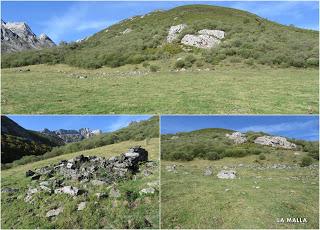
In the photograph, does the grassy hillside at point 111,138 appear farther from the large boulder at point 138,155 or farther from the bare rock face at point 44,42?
the bare rock face at point 44,42

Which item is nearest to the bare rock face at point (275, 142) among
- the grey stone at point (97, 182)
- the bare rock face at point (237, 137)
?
the bare rock face at point (237, 137)

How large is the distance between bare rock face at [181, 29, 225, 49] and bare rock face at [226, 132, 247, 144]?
124 ft

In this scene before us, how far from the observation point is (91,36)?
8469 cm

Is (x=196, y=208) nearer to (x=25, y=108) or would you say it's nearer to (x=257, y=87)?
(x=25, y=108)

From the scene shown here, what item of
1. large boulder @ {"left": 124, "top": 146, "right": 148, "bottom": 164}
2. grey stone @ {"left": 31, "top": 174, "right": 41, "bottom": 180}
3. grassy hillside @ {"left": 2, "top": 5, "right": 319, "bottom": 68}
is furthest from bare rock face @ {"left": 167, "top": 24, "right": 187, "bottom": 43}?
grey stone @ {"left": 31, "top": 174, "right": 41, "bottom": 180}

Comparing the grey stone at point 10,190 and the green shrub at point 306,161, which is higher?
the green shrub at point 306,161

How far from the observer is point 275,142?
18.6 metres

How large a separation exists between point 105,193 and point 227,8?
2774 inches

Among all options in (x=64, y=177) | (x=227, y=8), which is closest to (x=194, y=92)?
(x=64, y=177)

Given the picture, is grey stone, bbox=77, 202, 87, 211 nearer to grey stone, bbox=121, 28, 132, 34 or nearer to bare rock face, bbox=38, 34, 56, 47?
grey stone, bbox=121, 28, 132, 34

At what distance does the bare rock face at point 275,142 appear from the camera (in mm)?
18250

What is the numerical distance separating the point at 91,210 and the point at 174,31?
165 ft

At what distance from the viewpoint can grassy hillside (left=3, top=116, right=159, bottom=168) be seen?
17.1m

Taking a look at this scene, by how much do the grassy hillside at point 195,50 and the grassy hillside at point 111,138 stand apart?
28357 mm
